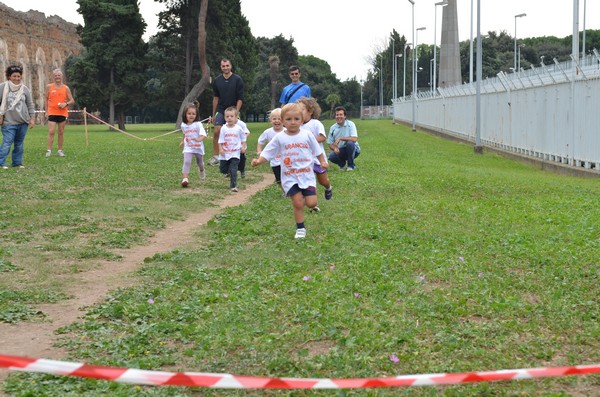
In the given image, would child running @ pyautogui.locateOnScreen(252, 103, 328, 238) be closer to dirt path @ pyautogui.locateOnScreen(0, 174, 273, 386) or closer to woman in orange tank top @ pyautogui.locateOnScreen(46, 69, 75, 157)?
dirt path @ pyautogui.locateOnScreen(0, 174, 273, 386)

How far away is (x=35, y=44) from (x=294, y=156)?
192 feet

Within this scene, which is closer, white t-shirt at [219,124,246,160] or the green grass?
the green grass

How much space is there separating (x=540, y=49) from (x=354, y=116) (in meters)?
33.7

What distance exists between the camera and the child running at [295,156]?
9.46 meters

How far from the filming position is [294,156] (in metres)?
9.48

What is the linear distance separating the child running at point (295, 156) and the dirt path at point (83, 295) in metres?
1.25

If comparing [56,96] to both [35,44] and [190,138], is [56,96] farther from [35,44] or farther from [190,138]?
[35,44]

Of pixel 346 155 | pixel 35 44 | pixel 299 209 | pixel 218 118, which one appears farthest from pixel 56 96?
pixel 35 44

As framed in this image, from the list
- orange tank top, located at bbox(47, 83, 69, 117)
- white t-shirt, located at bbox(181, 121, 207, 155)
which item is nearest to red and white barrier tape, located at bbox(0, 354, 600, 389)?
white t-shirt, located at bbox(181, 121, 207, 155)

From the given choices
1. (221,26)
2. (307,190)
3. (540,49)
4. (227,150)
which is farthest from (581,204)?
(540,49)

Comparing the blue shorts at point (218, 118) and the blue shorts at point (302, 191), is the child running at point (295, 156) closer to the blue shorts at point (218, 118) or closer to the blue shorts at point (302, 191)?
the blue shorts at point (302, 191)

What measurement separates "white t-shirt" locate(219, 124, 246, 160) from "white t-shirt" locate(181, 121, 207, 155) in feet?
2.75

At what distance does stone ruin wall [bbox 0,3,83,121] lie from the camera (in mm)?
58156

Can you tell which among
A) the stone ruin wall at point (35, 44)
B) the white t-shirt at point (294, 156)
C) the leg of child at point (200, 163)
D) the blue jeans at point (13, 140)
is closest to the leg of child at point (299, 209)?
the white t-shirt at point (294, 156)
